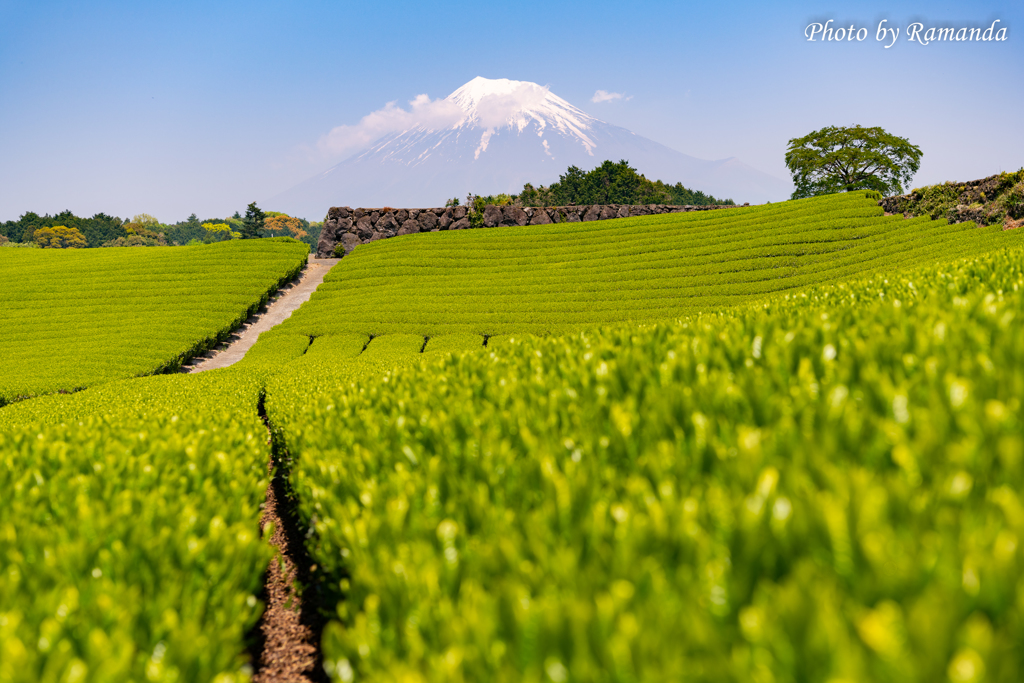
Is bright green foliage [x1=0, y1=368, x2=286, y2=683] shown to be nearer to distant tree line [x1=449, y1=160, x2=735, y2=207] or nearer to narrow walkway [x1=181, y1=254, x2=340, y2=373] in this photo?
narrow walkway [x1=181, y1=254, x2=340, y2=373]

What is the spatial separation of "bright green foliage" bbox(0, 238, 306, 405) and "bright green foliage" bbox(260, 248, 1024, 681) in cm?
1792

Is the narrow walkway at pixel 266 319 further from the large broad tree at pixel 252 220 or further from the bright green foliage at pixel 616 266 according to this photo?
the large broad tree at pixel 252 220

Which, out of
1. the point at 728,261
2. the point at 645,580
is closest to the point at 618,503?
the point at 645,580

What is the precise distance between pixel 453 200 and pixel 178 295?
3963 cm

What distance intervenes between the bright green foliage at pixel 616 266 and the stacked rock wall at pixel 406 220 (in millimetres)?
4670

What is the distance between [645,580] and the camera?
1598mm

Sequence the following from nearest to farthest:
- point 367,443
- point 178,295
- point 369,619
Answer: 1. point 369,619
2. point 367,443
3. point 178,295

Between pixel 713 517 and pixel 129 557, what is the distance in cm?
267

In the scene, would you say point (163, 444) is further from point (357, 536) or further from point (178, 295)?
point (178, 295)

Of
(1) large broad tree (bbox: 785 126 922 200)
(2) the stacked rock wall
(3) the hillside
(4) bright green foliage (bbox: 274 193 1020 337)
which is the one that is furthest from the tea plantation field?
(1) large broad tree (bbox: 785 126 922 200)

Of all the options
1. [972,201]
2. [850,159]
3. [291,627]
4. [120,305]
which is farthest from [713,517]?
[850,159]

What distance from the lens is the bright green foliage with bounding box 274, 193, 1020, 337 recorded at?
19938 millimetres

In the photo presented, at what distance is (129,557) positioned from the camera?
265 cm

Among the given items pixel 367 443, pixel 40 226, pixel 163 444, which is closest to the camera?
pixel 367 443
